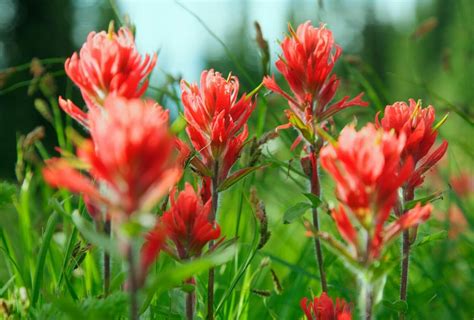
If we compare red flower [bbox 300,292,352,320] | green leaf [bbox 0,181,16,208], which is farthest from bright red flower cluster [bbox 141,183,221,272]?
green leaf [bbox 0,181,16,208]

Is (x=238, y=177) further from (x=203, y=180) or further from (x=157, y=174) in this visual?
(x=157, y=174)

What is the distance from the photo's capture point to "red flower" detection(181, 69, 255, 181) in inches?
44.9

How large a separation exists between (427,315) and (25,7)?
14.9 meters

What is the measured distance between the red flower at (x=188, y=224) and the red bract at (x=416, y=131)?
0.36 m

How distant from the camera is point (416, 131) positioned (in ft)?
3.67

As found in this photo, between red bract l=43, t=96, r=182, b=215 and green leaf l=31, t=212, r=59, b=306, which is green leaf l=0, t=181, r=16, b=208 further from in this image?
red bract l=43, t=96, r=182, b=215

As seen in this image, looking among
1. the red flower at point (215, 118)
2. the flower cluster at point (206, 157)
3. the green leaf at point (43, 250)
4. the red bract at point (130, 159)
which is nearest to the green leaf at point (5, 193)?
the green leaf at point (43, 250)

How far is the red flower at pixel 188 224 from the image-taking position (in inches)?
40.6

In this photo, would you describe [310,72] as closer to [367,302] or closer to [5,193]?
[367,302]

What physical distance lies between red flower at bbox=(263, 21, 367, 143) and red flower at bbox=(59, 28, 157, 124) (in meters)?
0.31

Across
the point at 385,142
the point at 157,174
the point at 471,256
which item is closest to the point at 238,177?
the point at 385,142

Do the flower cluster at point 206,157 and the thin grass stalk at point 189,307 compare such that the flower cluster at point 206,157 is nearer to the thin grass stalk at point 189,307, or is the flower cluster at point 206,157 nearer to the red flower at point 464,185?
the thin grass stalk at point 189,307

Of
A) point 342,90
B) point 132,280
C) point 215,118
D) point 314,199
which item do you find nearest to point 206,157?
point 215,118

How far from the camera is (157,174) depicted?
686mm
